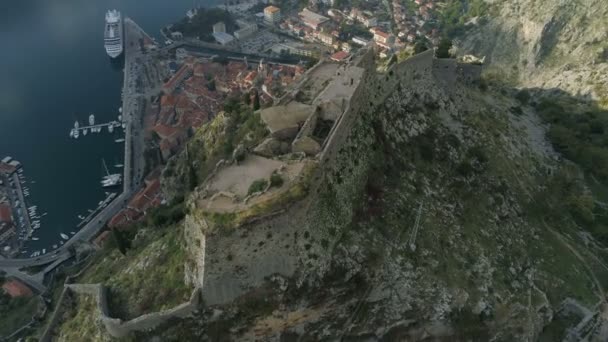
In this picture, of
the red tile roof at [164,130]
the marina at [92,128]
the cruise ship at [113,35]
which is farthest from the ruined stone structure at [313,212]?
the cruise ship at [113,35]

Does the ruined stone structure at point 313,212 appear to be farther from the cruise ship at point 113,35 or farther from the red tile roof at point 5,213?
the cruise ship at point 113,35

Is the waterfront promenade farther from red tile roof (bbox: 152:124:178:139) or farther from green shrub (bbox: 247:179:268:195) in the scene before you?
green shrub (bbox: 247:179:268:195)

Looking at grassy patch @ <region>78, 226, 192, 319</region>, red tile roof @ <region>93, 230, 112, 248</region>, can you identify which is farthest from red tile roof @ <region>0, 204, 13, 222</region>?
grassy patch @ <region>78, 226, 192, 319</region>

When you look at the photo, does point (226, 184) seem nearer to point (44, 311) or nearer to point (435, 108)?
point (435, 108)

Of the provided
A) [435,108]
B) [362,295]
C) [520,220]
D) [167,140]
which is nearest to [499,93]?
[435,108]

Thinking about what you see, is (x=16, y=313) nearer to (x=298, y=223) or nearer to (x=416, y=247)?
(x=298, y=223)

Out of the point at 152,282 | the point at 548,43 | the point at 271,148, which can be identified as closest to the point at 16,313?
the point at 152,282
